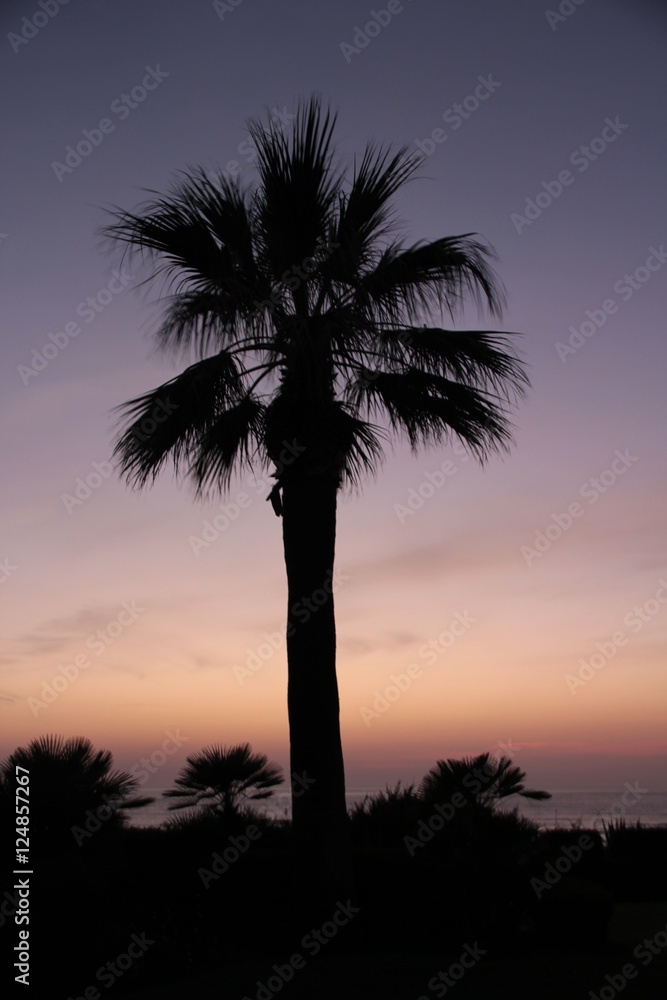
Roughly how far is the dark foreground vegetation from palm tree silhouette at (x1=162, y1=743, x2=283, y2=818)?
1508mm

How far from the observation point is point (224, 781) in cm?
1453

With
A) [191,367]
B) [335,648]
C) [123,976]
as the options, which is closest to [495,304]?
[191,367]

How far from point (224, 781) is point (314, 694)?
583cm

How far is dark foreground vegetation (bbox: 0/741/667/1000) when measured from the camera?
314 inches

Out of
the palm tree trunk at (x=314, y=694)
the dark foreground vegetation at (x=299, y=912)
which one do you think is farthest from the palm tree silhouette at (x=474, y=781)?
the palm tree trunk at (x=314, y=694)

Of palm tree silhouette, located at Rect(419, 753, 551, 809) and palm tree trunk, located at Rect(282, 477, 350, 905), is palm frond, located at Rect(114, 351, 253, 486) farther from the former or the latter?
palm tree silhouette, located at Rect(419, 753, 551, 809)

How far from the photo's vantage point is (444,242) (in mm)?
10523

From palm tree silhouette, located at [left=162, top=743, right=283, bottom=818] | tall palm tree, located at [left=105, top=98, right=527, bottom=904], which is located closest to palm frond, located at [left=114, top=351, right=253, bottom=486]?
tall palm tree, located at [left=105, top=98, right=527, bottom=904]

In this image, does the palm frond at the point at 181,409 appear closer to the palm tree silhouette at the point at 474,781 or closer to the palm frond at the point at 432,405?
the palm frond at the point at 432,405

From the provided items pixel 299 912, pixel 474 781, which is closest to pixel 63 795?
pixel 299 912

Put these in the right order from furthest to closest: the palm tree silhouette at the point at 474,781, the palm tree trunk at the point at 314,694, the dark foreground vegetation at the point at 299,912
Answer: the palm tree silhouette at the point at 474,781, the palm tree trunk at the point at 314,694, the dark foreground vegetation at the point at 299,912

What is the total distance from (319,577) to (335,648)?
2.60ft

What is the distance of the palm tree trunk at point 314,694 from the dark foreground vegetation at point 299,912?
11.3 inches

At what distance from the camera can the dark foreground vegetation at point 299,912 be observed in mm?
7980
